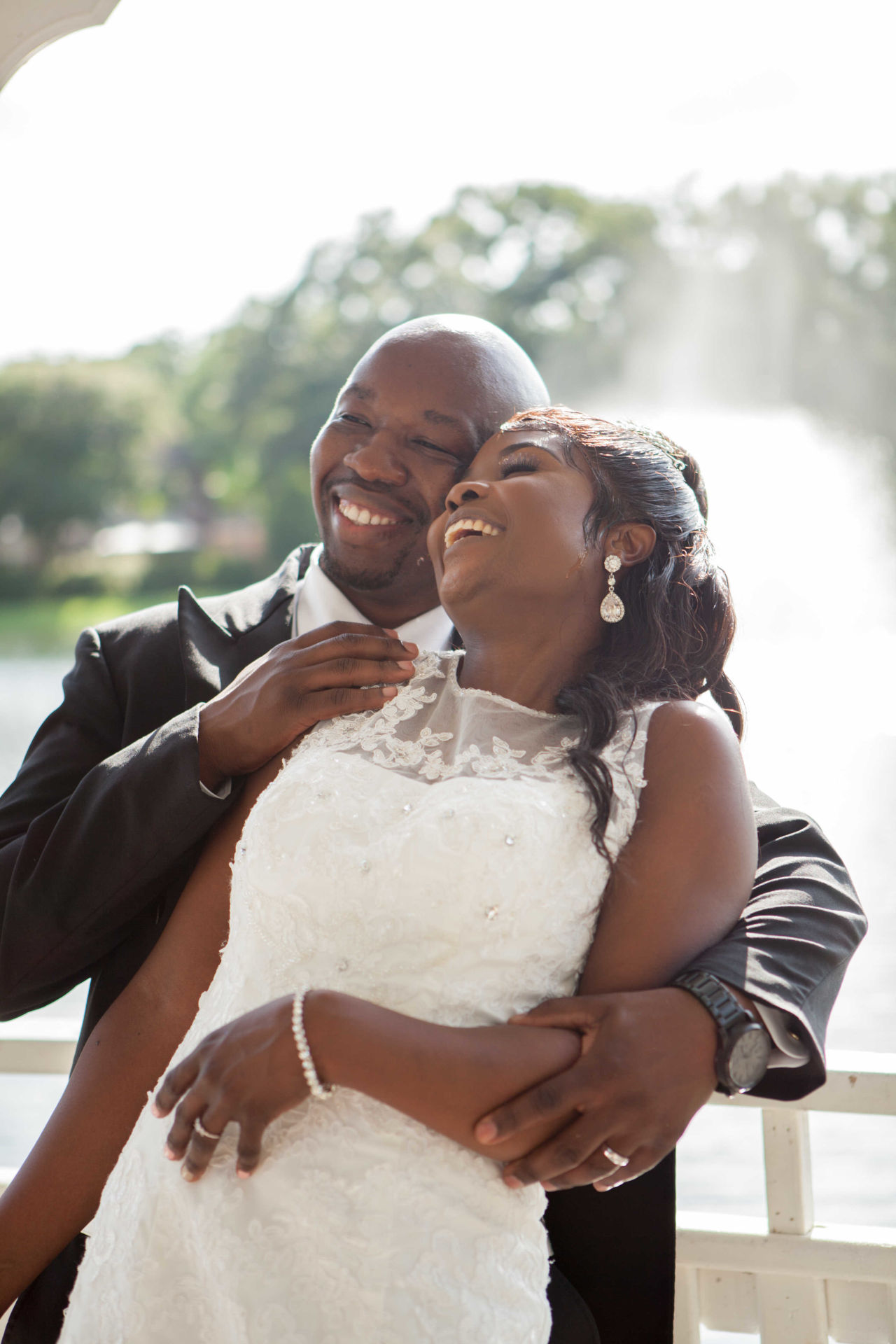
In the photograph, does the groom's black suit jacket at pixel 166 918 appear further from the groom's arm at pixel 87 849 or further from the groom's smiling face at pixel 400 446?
the groom's smiling face at pixel 400 446

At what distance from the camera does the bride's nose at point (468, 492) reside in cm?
157

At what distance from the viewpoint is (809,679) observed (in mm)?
9938

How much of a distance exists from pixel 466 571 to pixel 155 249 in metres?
17.1

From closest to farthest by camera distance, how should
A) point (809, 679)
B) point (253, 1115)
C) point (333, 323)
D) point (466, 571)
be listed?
point (253, 1115) → point (466, 571) → point (809, 679) → point (333, 323)

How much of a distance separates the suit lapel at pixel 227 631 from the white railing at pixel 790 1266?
1065mm

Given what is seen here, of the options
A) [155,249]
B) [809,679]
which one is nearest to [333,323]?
[155,249]

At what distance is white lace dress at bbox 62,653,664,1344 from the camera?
1201 mm

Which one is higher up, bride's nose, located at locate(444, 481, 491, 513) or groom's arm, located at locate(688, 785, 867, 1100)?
bride's nose, located at locate(444, 481, 491, 513)

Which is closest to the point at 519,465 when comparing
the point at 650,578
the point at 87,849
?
the point at 650,578

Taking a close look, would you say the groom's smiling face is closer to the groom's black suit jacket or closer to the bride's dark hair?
the bride's dark hair

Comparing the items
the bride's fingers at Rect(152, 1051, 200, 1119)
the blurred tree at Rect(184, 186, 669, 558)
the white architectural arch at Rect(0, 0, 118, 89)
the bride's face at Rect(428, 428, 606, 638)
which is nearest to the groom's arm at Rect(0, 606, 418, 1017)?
the bride's face at Rect(428, 428, 606, 638)

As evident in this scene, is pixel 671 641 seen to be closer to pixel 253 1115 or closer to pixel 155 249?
pixel 253 1115

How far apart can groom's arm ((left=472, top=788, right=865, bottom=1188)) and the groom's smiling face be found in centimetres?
90

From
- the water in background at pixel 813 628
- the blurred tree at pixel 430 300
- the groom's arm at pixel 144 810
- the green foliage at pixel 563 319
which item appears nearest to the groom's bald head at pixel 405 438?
the groom's arm at pixel 144 810
